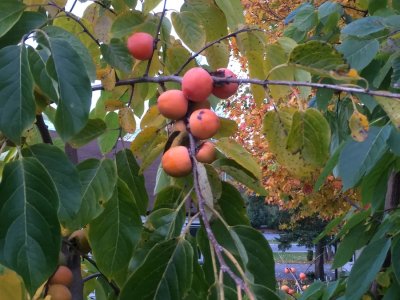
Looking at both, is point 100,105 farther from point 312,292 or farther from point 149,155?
point 312,292

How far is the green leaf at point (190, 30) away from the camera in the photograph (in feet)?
3.31

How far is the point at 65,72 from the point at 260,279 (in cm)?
36

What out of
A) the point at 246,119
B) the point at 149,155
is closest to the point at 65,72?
the point at 149,155

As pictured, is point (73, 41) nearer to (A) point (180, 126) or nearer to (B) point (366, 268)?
(A) point (180, 126)

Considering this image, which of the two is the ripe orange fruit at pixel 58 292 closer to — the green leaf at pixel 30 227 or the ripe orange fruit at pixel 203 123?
the green leaf at pixel 30 227

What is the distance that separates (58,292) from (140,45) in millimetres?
425

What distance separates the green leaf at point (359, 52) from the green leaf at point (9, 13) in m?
0.97

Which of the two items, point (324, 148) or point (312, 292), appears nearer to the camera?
point (324, 148)

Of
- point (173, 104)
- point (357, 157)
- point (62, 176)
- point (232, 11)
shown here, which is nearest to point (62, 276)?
point (62, 176)

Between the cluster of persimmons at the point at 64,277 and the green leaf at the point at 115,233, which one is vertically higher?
the green leaf at the point at 115,233

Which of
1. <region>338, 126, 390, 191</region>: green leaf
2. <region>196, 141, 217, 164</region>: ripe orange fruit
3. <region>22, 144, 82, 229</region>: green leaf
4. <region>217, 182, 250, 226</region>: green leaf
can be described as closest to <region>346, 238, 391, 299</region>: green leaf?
<region>338, 126, 390, 191</region>: green leaf

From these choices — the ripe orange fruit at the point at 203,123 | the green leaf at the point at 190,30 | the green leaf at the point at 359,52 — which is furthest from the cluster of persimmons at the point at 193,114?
the green leaf at the point at 359,52

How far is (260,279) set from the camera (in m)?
0.72

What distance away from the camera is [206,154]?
0.74m
